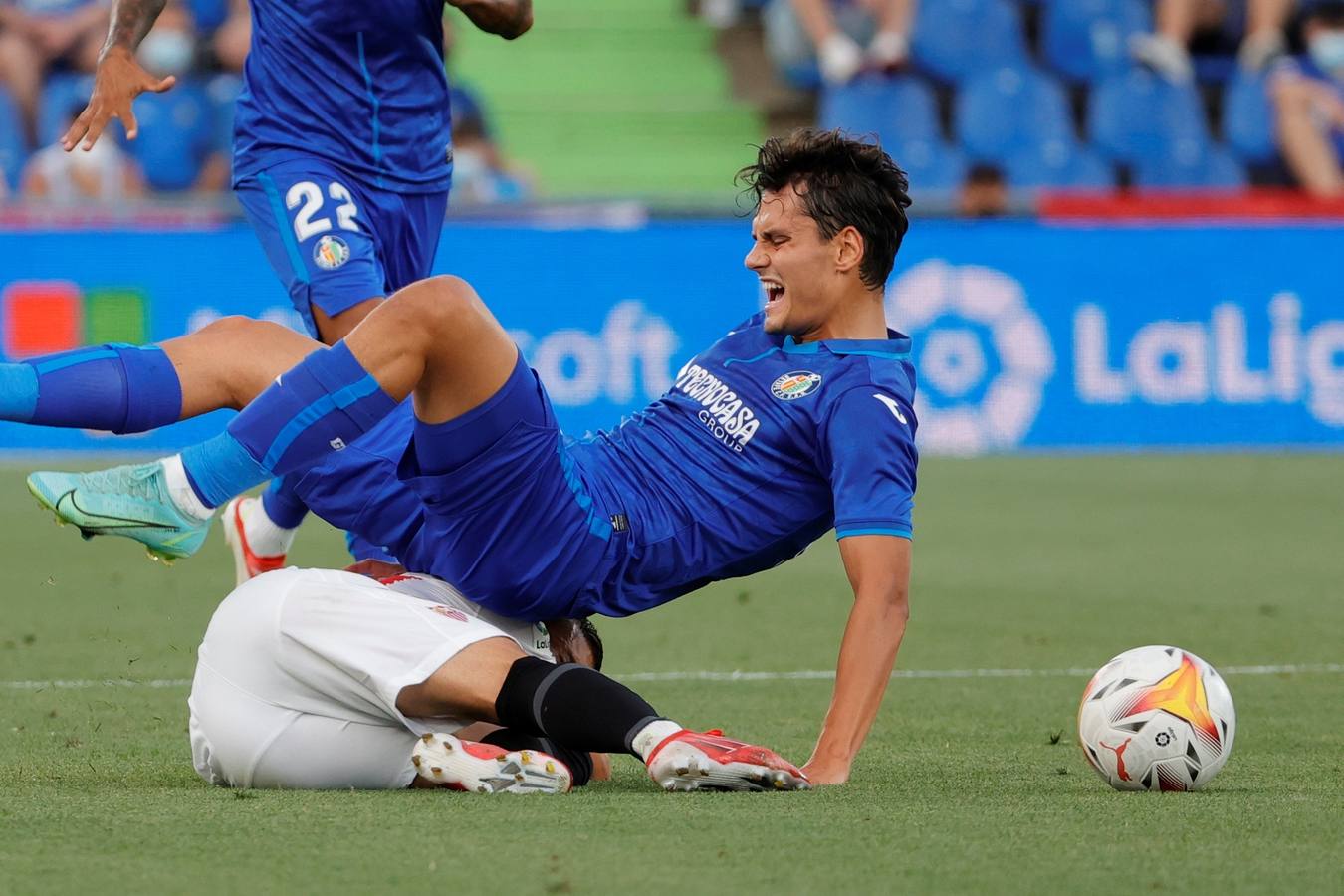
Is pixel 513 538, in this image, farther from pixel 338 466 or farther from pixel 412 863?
pixel 412 863

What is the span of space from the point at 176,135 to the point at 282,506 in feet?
31.7

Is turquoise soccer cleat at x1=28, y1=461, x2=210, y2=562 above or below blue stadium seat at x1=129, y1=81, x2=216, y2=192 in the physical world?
above

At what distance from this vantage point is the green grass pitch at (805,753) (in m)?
3.13

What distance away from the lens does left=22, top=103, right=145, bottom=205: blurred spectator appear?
14055 millimetres

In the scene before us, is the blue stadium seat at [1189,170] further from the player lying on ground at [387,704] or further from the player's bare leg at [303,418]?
the player lying on ground at [387,704]

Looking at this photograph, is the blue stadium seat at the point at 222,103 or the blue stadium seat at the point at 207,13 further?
the blue stadium seat at the point at 207,13

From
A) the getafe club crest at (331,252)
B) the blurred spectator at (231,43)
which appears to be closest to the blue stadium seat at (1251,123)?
the blurred spectator at (231,43)

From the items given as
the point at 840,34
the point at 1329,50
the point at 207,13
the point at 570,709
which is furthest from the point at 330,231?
the point at 1329,50

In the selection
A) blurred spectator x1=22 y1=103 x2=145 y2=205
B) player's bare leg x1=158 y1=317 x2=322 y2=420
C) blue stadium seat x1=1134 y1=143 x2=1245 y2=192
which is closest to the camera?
player's bare leg x1=158 y1=317 x2=322 y2=420

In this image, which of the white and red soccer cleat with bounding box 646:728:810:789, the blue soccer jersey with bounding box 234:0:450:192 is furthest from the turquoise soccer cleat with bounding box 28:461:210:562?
the blue soccer jersey with bounding box 234:0:450:192

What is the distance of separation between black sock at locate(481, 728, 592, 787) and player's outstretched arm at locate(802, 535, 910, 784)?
1.54 ft

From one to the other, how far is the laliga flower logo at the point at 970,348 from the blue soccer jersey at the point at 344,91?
278 inches

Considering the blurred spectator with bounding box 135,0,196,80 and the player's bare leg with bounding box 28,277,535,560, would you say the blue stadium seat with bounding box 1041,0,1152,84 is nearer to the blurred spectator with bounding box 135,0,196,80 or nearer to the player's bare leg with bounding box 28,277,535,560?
the blurred spectator with bounding box 135,0,196,80

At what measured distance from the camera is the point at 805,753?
4668 millimetres
